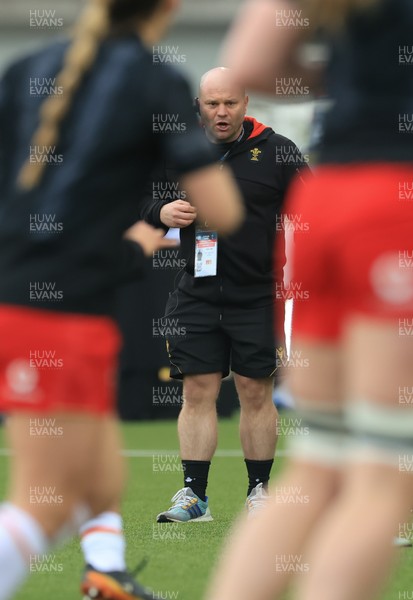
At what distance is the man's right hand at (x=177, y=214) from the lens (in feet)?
22.0

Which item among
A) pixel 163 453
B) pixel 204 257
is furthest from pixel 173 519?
pixel 163 453

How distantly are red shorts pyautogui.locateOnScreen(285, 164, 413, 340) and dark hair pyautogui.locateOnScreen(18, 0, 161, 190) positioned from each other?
2.36 ft

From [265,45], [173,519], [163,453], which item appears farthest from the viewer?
[163,453]

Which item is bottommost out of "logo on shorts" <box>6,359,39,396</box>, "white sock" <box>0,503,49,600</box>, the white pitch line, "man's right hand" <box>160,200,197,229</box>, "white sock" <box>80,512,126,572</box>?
the white pitch line

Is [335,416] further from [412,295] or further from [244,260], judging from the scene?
[244,260]

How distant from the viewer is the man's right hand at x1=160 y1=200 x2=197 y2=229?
6711mm

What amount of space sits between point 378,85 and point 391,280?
0.40 metres

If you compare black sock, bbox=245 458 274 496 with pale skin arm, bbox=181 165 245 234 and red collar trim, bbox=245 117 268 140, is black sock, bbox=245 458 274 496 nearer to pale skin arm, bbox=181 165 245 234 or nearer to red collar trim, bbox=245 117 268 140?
red collar trim, bbox=245 117 268 140

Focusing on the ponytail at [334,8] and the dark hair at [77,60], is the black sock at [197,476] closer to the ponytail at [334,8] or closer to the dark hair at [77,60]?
the dark hair at [77,60]

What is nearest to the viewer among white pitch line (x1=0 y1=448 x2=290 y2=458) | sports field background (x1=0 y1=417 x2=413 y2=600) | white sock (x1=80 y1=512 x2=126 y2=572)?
white sock (x1=80 y1=512 x2=126 y2=572)

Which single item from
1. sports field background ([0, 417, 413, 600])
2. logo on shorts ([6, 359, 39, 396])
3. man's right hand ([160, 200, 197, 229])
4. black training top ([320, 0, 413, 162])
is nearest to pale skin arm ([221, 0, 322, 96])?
black training top ([320, 0, 413, 162])

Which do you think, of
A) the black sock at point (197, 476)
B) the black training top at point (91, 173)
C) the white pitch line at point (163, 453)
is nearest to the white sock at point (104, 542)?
the black training top at point (91, 173)

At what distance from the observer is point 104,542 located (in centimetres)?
402

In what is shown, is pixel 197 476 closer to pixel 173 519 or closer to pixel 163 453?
pixel 173 519
